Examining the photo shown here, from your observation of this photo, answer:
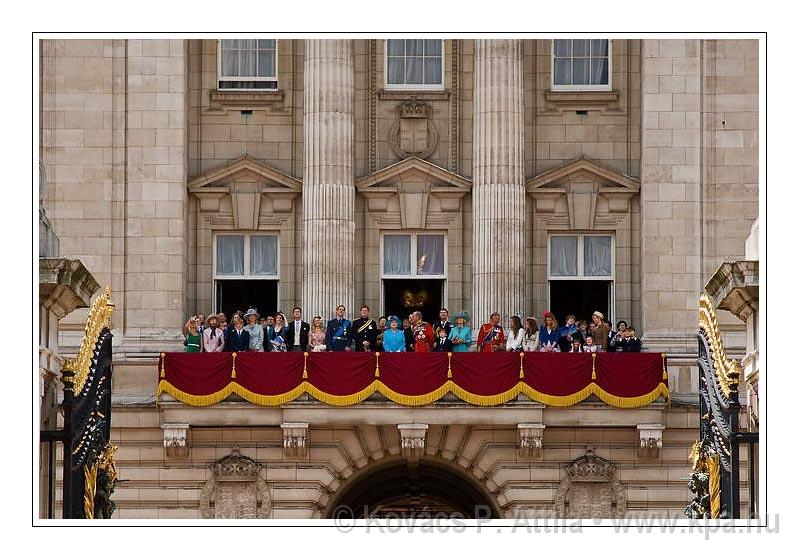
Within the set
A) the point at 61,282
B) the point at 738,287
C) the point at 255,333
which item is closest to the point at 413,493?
the point at 255,333

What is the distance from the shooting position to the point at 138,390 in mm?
56719

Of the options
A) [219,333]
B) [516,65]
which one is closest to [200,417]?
[219,333]

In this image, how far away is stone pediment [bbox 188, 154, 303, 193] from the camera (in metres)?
58.2

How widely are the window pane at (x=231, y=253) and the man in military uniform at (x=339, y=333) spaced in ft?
15.3

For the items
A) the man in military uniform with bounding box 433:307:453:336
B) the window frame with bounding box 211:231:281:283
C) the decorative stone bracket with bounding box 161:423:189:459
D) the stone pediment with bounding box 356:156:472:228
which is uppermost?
the stone pediment with bounding box 356:156:472:228

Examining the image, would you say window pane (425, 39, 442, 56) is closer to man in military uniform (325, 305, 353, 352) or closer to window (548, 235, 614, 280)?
window (548, 235, 614, 280)

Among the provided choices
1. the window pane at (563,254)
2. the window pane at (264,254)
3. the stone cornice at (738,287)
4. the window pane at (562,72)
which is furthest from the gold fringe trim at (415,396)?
the stone cornice at (738,287)

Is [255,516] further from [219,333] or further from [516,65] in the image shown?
[516,65]

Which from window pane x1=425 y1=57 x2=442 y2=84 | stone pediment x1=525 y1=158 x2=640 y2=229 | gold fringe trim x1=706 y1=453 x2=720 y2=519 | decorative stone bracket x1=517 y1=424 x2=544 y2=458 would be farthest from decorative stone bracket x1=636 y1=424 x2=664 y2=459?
gold fringe trim x1=706 y1=453 x2=720 y2=519

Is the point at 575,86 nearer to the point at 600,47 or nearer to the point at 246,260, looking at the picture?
the point at 600,47

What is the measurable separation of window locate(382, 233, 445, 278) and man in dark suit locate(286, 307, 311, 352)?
13.3ft

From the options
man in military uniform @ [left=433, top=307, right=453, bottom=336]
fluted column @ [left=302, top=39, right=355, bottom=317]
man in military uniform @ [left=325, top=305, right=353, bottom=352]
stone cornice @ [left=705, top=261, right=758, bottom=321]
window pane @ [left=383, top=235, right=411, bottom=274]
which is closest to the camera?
stone cornice @ [left=705, top=261, right=758, bottom=321]

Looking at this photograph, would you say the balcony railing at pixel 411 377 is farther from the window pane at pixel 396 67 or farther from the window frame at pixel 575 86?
the window pane at pixel 396 67

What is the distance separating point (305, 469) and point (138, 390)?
3915mm
